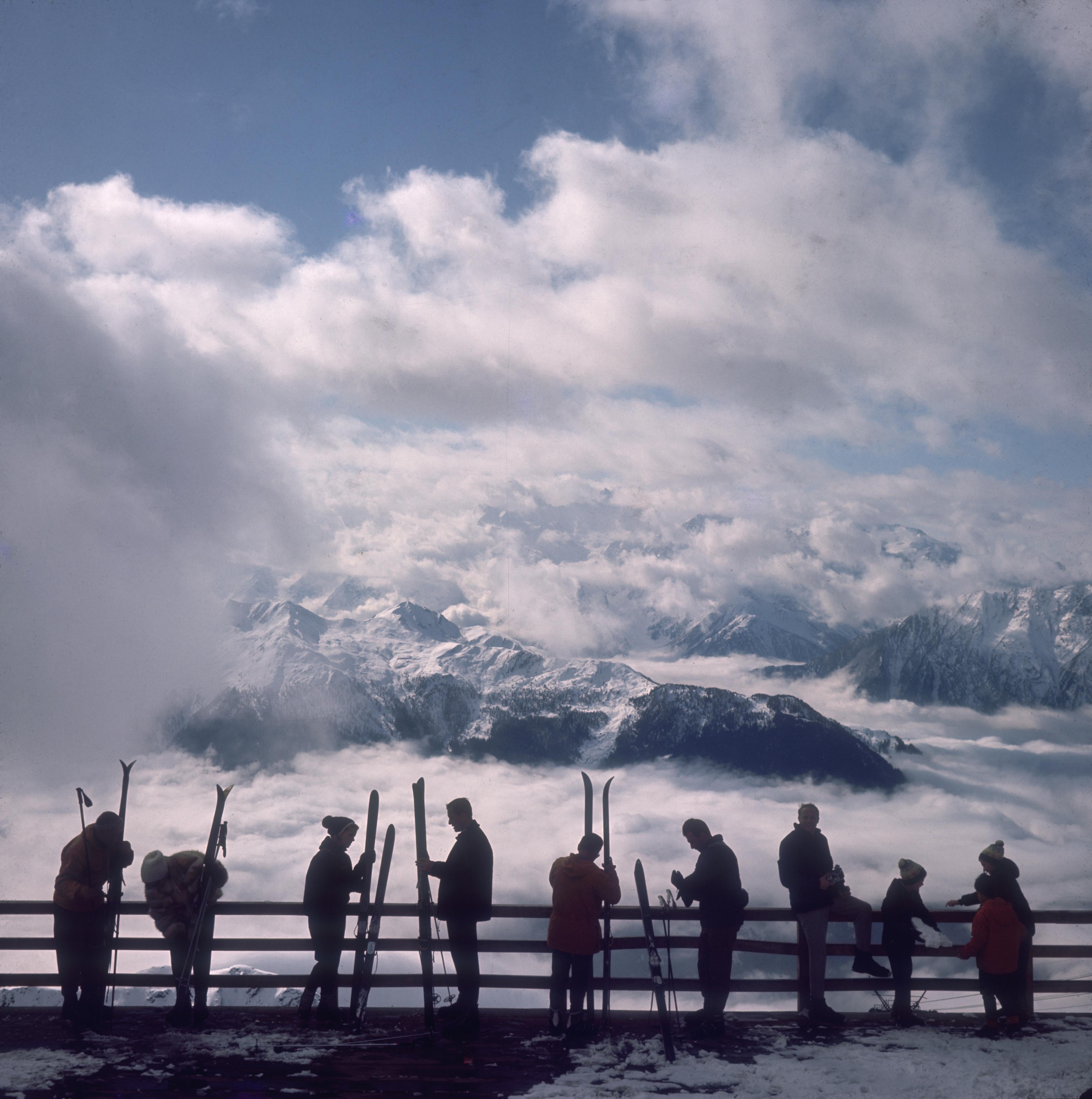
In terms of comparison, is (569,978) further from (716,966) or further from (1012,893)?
(1012,893)

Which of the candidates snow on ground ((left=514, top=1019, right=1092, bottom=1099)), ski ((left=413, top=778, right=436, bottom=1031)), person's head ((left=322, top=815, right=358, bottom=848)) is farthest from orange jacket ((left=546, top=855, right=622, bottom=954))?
person's head ((left=322, top=815, right=358, bottom=848))

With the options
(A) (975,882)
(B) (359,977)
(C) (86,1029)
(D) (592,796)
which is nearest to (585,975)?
(D) (592,796)

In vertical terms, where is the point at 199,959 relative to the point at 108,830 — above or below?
below

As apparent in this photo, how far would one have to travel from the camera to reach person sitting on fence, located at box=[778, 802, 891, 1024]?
33.0 ft

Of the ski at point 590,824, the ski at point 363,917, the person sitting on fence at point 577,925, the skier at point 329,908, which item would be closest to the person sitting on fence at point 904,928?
the person sitting on fence at point 577,925

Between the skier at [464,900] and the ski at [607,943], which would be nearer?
the skier at [464,900]

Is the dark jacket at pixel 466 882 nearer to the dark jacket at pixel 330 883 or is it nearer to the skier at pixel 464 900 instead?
the skier at pixel 464 900

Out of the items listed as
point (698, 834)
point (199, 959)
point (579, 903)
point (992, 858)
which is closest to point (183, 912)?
point (199, 959)

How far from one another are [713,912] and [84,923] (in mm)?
7606

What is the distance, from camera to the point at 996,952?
381 inches

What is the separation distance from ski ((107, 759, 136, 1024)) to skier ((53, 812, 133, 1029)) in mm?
151

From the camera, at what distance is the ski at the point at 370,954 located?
392 inches

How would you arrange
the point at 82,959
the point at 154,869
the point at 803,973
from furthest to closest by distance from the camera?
the point at 803,973, the point at 154,869, the point at 82,959

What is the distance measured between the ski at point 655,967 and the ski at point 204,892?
16.6 feet
